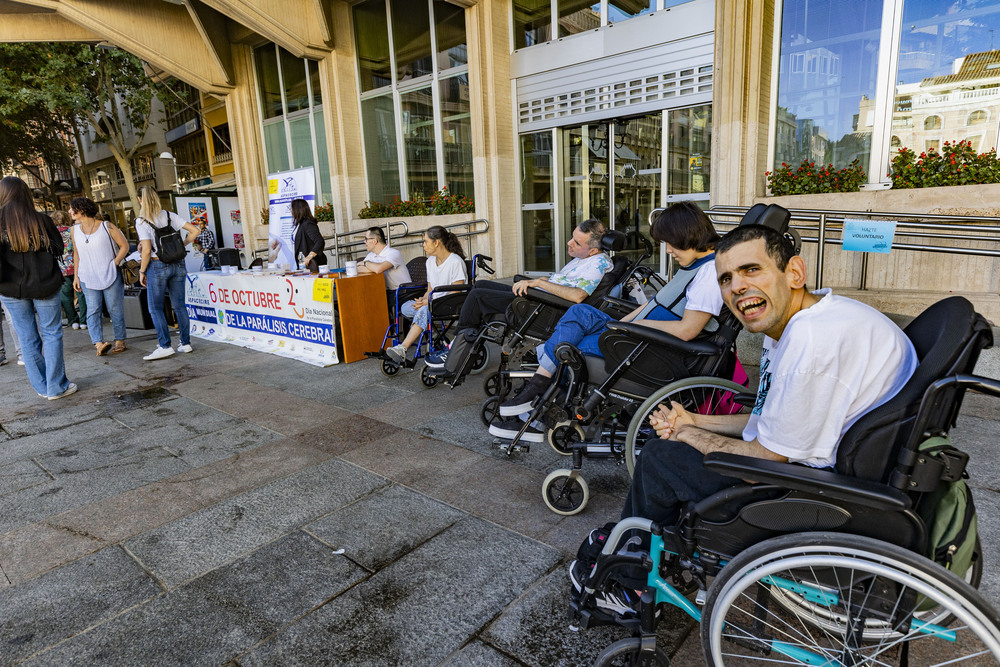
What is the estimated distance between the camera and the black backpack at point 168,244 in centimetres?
657

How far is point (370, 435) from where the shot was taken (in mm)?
4000

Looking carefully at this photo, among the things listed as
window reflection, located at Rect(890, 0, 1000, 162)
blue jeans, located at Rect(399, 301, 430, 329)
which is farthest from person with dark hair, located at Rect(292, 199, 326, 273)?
window reflection, located at Rect(890, 0, 1000, 162)

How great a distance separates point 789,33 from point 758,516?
7.66m

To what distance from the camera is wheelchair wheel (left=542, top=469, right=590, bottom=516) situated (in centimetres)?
277

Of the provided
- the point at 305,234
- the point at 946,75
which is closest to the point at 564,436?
the point at 305,234

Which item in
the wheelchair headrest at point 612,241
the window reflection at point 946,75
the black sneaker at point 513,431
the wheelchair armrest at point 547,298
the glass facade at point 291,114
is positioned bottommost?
the black sneaker at point 513,431

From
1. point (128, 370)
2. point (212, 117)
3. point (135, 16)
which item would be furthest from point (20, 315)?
point (212, 117)

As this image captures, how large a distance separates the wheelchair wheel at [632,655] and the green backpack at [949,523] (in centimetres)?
77

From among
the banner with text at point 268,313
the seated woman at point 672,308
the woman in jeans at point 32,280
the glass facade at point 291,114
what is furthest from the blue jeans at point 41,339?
the glass facade at point 291,114

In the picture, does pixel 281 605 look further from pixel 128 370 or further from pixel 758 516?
pixel 128 370

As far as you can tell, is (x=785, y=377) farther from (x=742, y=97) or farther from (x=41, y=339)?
(x=742, y=97)

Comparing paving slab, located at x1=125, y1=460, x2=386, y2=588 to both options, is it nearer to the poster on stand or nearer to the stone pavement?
the stone pavement

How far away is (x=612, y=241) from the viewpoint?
3855 millimetres

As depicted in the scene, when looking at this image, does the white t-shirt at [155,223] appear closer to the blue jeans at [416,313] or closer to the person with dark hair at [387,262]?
the person with dark hair at [387,262]
